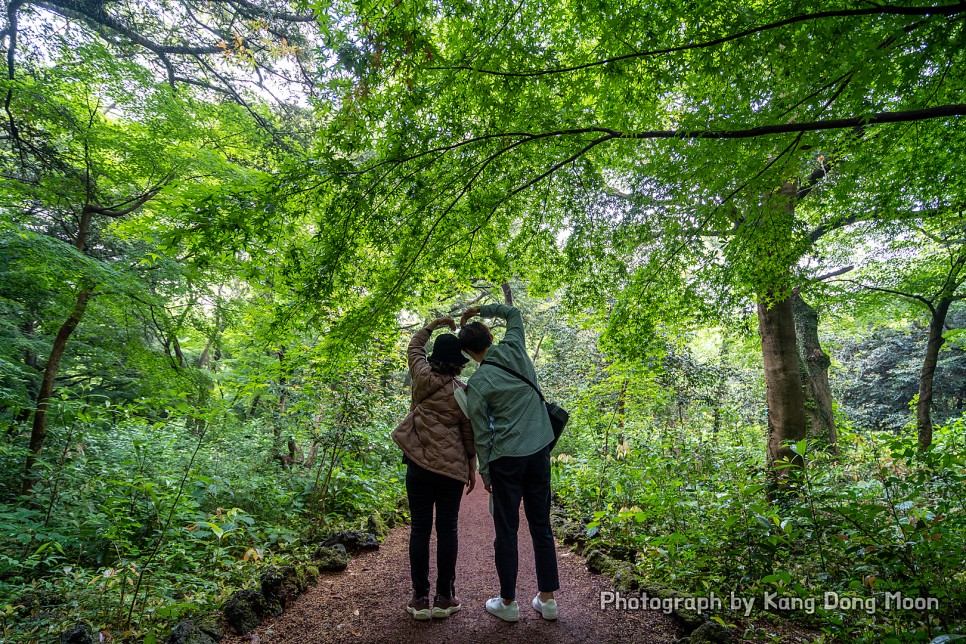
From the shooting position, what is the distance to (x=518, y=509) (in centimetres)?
271

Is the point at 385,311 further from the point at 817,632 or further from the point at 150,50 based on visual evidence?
the point at 150,50

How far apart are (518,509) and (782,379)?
499 cm

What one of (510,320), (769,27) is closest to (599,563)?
(510,320)

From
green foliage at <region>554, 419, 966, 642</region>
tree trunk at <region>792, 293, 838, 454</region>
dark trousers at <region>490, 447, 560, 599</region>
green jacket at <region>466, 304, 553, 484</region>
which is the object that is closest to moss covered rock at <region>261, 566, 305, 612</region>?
dark trousers at <region>490, 447, 560, 599</region>

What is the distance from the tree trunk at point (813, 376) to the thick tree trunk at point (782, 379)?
6.25 feet

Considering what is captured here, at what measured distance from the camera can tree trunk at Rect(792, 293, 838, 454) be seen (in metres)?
7.30

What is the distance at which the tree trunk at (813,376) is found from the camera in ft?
24.0

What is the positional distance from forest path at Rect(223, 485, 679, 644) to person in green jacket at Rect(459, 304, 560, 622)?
170 millimetres

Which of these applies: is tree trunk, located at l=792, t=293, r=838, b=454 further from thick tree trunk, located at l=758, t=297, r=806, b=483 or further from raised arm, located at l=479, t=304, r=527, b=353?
raised arm, located at l=479, t=304, r=527, b=353

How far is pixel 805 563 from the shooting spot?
323 cm

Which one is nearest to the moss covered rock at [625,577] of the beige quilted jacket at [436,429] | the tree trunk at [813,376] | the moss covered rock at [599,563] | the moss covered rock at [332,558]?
the moss covered rock at [599,563]

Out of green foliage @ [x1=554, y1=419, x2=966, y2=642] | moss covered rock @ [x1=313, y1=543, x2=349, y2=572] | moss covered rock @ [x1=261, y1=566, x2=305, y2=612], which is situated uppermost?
green foliage @ [x1=554, y1=419, x2=966, y2=642]

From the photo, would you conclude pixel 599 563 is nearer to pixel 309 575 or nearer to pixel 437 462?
pixel 437 462

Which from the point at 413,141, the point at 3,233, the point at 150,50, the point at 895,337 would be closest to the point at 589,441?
the point at 413,141
